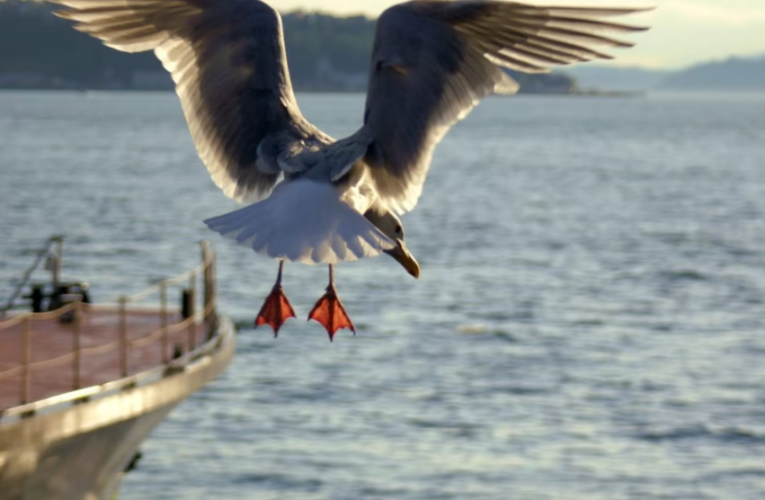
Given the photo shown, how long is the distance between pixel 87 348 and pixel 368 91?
570 inches

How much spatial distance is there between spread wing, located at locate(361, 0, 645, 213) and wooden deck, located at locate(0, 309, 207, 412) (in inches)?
390

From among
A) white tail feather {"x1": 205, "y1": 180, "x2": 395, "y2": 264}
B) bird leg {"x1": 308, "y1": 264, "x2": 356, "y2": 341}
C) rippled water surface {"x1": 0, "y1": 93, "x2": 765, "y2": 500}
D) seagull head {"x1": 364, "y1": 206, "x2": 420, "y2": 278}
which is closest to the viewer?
white tail feather {"x1": 205, "y1": 180, "x2": 395, "y2": 264}

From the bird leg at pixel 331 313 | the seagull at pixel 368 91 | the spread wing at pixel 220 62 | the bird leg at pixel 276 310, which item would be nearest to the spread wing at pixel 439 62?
the seagull at pixel 368 91

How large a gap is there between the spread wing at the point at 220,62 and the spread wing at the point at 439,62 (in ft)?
1.48

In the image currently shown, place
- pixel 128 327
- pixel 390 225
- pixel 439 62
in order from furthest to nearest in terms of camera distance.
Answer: pixel 128 327 → pixel 439 62 → pixel 390 225

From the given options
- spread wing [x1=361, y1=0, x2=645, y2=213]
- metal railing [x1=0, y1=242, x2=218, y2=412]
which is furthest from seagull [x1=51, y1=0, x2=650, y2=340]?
metal railing [x1=0, y1=242, x2=218, y2=412]

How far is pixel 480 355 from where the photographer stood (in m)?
42.8

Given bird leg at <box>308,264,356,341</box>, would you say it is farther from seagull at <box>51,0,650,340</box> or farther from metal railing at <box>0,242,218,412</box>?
metal railing at <box>0,242,218,412</box>

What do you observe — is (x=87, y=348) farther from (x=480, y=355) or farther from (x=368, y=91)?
(x=480, y=355)

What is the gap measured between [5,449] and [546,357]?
1117 inches

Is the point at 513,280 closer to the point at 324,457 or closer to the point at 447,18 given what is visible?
the point at 324,457

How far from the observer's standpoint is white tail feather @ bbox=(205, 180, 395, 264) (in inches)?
235

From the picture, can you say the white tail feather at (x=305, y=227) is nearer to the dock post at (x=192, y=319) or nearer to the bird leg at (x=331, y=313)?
the bird leg at (x=331, y=313)

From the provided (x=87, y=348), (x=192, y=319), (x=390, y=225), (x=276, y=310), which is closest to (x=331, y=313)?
(x=276, y=310)
